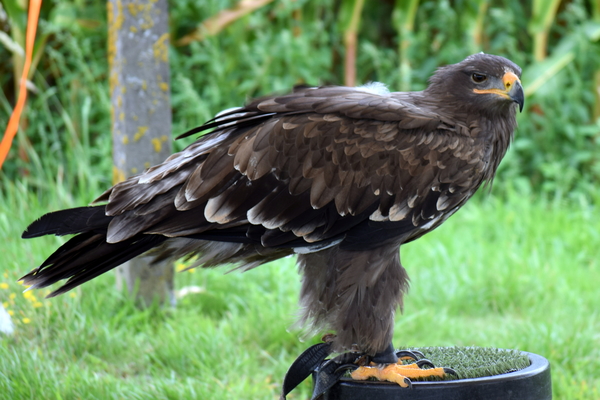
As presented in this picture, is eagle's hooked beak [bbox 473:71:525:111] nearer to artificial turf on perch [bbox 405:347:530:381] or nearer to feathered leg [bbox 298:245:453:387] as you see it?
feathered leg [bbox 298:245:453:387]

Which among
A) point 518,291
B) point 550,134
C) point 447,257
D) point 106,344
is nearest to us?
point 106,344

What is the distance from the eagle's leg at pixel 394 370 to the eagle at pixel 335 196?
0.01 metres

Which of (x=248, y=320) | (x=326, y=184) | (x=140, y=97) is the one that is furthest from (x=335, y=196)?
(x=140, y=97)

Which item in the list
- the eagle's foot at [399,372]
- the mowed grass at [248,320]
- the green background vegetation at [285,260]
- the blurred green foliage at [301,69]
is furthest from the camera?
the blurred green foliage at [301,69]

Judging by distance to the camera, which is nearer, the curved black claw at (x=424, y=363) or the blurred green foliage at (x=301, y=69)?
the curved black claw at (x=424, y=363)

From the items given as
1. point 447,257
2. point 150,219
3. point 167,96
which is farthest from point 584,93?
point 150,219

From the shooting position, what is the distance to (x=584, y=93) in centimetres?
659

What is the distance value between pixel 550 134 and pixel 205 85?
135 inches

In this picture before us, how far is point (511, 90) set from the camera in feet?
8.00

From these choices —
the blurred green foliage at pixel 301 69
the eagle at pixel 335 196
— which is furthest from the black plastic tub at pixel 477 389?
the blurred green foliage at pixel 301 69

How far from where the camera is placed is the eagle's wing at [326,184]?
2371 millimetres

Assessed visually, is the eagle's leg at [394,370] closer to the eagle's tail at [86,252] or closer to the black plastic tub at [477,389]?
the black plastic tub at [477,389]

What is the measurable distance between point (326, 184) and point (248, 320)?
5.13 feet

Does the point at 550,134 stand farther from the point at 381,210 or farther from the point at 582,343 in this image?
the point at 381,210
